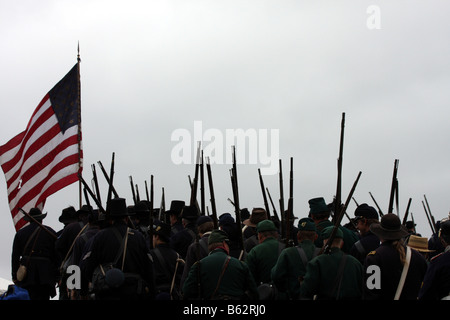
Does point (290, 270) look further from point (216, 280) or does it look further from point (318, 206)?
point (318, 206)

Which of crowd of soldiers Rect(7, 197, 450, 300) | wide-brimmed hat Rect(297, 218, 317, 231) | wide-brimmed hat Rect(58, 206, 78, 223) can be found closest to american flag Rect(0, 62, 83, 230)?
wide-brimmed hat Rect(58, 206, 78, 223)

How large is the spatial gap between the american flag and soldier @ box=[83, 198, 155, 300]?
710cm

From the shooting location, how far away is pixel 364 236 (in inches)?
456

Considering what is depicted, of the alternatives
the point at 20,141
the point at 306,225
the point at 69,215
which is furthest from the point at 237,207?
the point at 20,141

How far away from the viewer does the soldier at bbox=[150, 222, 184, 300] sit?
11992 millimetres

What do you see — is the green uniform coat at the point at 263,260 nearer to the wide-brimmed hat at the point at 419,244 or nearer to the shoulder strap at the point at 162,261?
the shoulder strap at the point at 162,261

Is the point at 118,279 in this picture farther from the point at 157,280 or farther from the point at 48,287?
the point at 48,287

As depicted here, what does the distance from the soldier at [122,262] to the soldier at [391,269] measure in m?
3.47

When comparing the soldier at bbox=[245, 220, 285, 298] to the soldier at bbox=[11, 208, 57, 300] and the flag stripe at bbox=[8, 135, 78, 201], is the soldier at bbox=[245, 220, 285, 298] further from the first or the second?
the flag stripe at bbox=[8, 135, 78, 201]

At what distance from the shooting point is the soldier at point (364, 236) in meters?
11.2

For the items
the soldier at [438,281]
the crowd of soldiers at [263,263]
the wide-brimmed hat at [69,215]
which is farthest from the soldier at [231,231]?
the soldier at [438,281]

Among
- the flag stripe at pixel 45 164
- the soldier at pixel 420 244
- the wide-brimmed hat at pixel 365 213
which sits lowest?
the soldier at pixel 420 244

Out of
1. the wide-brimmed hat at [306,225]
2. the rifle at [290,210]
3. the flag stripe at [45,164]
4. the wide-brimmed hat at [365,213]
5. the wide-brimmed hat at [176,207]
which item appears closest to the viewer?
the wide-brimmed hat at [306,225]
